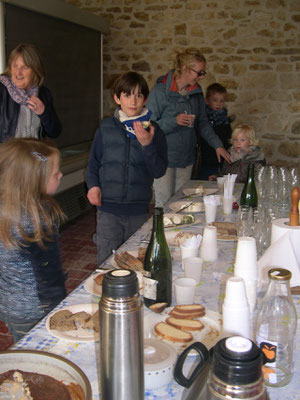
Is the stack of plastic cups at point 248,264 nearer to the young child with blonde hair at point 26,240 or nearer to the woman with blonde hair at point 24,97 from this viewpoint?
the young child with blonde hair at point 26,240

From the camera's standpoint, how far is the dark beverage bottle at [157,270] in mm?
1408

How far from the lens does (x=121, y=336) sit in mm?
855

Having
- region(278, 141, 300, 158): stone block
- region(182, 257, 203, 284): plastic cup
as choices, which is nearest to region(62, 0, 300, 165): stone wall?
region(278, 141, 300, 158): stone block

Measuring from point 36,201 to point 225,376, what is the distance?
1.19 m

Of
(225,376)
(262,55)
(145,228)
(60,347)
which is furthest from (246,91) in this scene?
(225,376)

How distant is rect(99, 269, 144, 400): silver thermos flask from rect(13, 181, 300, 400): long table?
157 millimetres

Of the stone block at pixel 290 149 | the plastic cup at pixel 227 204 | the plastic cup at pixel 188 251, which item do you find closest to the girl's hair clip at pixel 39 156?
the plastic cup at pixel 188 251

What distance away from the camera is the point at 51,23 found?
4.66m

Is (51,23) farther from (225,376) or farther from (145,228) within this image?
(225,376)

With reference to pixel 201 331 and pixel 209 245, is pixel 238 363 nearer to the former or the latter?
pixel 201 331

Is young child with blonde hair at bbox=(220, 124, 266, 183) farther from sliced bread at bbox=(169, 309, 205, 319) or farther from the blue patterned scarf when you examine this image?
sliced bread at bbox=(169, 309, 205, 319)

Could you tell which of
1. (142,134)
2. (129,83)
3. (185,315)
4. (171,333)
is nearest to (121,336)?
(171,333)

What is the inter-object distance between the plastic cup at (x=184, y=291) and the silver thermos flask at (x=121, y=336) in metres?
0.53

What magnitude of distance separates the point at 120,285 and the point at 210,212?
1574 millimetres
